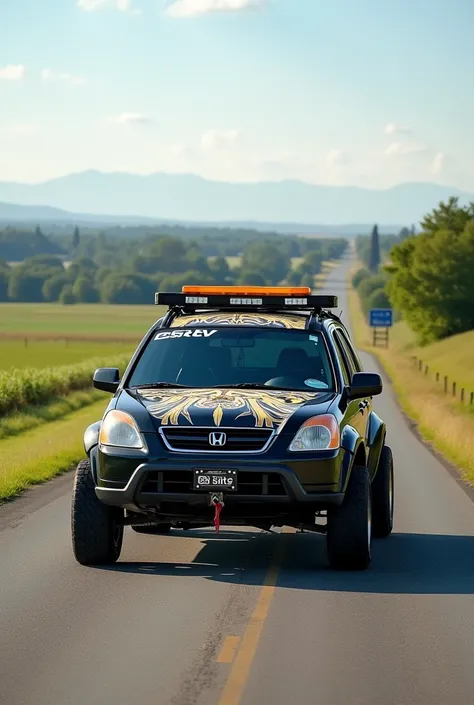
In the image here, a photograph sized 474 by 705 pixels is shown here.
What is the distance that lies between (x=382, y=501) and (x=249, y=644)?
220 inches

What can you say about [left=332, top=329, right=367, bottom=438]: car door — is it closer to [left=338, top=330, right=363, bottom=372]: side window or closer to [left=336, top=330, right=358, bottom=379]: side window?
[left=336, top=330, right=358, bottom=379]: side window

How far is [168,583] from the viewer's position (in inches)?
441

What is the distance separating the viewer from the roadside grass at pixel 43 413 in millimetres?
35188

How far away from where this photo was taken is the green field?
422 ft

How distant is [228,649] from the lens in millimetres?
8750

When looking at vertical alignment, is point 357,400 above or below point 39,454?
above

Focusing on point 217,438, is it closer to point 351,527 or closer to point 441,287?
point 351,527

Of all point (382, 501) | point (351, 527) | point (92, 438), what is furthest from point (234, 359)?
point (382, 501)

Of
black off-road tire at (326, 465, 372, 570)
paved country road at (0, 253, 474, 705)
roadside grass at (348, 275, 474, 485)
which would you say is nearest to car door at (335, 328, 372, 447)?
black off-road tire at (326, 465, 372, 570)

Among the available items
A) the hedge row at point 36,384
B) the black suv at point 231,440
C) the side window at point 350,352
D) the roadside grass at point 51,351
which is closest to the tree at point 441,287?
the roadside grass at point 51,351

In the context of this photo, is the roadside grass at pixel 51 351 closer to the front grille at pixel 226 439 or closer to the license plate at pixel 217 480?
the front grille at pixel 226 439

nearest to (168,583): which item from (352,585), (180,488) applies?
(180,488)

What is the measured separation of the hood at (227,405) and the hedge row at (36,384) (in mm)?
28059

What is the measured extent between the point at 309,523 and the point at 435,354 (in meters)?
89.2
